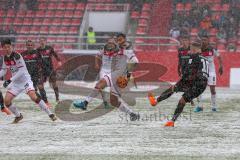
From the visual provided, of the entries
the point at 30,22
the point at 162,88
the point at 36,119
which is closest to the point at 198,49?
the point at 36,119

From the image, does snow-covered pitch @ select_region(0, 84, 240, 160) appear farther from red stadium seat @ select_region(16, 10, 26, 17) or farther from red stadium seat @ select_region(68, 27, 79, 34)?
red stadium seat @ select_region(16, 10, 26, 17)

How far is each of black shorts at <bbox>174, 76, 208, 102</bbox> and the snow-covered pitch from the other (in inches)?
25.0

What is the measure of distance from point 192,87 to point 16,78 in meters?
3.85

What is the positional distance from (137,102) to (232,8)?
561 inches

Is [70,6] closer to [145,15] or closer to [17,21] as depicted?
[17,21]

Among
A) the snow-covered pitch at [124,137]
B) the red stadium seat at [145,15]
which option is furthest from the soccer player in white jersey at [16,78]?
the red stadium seat at [145,15]

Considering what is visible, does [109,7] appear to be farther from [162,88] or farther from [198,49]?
[198,49]

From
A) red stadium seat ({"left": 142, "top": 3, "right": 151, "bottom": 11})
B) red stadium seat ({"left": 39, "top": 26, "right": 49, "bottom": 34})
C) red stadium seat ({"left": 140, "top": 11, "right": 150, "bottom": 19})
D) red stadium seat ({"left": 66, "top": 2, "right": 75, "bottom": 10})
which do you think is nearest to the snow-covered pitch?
red stadium seat ({"left": 140, "top": 11, "right": 150, "bottom": 19})

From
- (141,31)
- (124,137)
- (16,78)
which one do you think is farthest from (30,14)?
(124,137)

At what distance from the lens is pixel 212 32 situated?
30688 millimetres

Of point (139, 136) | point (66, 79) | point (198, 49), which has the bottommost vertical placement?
point (66, 79)

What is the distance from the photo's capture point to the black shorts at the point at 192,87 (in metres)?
12.8

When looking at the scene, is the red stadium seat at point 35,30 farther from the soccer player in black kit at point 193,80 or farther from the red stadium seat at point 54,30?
the soccer player in black kit at point 193,80

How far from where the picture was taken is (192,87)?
1291 cm
